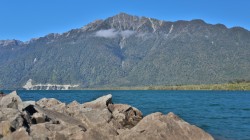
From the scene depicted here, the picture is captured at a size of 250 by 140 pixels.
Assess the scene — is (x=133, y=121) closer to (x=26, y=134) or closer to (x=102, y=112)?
(x=102, y=112)

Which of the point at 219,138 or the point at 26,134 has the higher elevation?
the point at 26,134

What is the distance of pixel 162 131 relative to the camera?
28.2m

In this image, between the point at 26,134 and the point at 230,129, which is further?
the point at 230,129

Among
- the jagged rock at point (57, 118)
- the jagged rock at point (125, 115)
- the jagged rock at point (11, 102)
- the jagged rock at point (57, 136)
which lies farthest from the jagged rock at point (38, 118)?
the jagged rock at point (125, 115)

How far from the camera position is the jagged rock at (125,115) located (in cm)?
3925

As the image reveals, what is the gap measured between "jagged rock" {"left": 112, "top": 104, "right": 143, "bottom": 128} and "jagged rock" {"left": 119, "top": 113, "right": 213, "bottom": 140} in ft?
27.9

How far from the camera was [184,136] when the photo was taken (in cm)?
2886

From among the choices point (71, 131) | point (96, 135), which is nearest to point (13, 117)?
point (71, 131)

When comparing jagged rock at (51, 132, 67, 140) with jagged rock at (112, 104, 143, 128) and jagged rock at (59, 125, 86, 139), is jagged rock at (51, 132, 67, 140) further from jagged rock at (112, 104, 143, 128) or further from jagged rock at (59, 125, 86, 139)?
jagged rock at (112, 104, 143, 128)

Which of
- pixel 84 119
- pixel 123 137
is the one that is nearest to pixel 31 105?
pixel 84 119

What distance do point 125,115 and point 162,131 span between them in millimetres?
12605

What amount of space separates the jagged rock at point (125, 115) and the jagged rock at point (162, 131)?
8504 millimetres

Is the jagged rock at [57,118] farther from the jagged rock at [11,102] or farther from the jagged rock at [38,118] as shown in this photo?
the jagged rock at [11,102]

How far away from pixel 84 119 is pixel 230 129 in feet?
62.6
